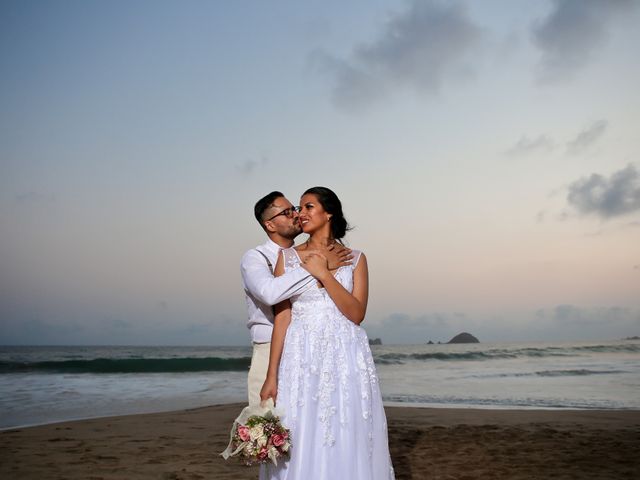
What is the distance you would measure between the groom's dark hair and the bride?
64cm

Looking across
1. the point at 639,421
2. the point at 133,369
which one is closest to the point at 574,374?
the point at 639,421

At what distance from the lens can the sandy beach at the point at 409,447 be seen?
20.6 feet

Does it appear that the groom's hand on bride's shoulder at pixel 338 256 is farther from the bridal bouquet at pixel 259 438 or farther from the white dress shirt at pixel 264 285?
the bridal bouquet at pixel 259 438

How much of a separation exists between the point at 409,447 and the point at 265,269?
193 inches

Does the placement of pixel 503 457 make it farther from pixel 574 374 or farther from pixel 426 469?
pixel 574 374

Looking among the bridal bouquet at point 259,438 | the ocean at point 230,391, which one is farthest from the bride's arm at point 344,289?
the ocean at point 230,391

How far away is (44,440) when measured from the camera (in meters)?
8.06

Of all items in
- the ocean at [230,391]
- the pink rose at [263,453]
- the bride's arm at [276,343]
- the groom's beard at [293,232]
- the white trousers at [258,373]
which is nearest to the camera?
the pink rose at [263,453]

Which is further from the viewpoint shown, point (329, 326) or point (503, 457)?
point (503, 457)

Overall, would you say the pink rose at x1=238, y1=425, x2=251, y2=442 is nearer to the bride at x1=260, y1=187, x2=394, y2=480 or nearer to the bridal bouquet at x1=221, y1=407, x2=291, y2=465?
the bridal bouquet at x1=221, y1=407, x2=291, y2=465

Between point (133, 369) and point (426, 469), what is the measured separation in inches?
895

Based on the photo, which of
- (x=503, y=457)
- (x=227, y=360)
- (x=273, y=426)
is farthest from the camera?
(x=227, y=360)

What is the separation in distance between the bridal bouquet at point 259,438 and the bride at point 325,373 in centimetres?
12

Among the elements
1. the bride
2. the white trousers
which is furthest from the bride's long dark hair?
the white trousers
